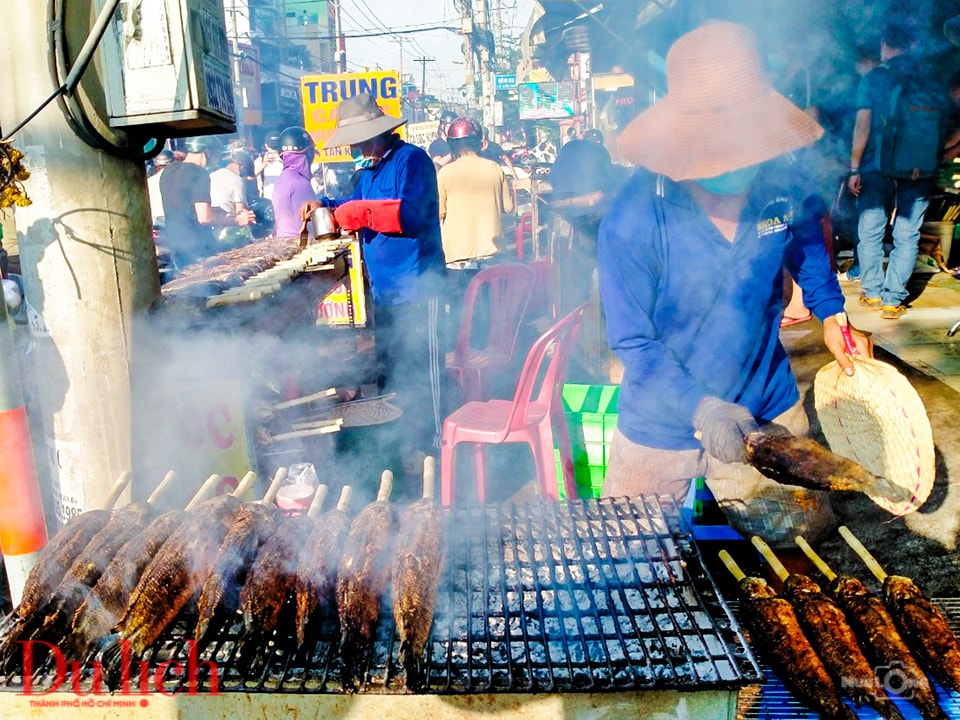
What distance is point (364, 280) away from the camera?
7586mm

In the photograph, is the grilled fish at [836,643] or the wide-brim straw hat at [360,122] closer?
the grilled fish at [836,643]

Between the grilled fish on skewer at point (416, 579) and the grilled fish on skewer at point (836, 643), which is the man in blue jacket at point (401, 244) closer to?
the grilled fish on skewer at point (416, 579)

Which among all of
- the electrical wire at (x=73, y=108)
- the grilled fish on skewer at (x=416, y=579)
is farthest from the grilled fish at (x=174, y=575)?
the electrical wire at (x=73, y=108)

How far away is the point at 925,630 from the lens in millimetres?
2248

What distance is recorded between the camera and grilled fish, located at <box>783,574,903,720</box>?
205cm

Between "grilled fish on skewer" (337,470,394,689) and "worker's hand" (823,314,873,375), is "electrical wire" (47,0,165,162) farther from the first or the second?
"worker's hand" (823,314,873,375)

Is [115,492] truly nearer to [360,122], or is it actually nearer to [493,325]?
[360,122]

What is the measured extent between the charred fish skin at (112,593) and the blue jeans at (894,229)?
804 centimetres

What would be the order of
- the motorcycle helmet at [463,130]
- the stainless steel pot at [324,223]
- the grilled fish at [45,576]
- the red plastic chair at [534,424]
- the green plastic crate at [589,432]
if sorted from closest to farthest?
the grilled fish at [45,576] < the red plastic chair at [534,424] < the green plastic crate at [589,432] < the stainless steel pot at [324,223] < the motorcycle helmet at [463,130]

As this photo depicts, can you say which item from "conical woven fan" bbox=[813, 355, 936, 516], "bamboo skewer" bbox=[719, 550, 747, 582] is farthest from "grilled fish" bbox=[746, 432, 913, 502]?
"conical woven fan" bbox=[813, 355, 936, 516]

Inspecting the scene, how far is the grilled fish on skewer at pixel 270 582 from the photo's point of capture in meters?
2.15

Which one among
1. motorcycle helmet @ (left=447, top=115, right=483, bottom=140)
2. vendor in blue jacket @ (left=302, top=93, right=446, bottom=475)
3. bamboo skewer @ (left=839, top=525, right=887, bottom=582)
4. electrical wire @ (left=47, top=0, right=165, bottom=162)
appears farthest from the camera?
motorcycle helmet @ (left=447, top=115, right=483, bottom=140)

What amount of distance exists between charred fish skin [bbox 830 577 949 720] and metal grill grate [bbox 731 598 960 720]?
4 cm

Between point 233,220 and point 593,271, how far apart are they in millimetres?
5533
